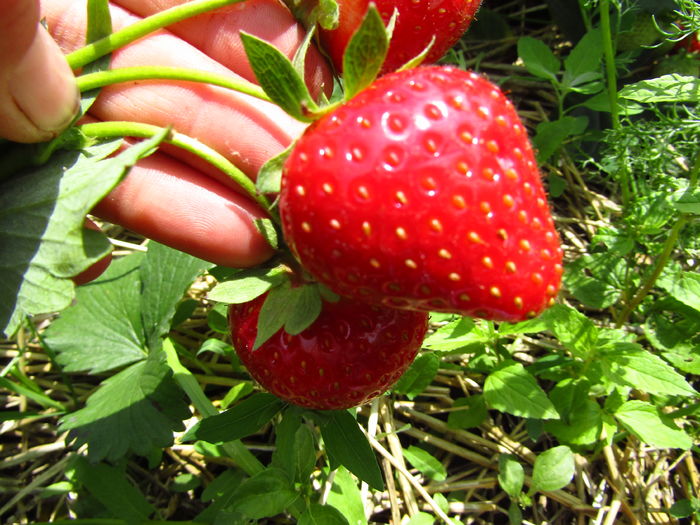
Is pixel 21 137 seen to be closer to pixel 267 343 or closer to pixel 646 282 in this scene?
pixel 267 343

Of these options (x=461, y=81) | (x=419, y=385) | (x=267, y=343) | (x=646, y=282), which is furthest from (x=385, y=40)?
(x=646, y=282)

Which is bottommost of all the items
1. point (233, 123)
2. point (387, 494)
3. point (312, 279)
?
point (387, 494)

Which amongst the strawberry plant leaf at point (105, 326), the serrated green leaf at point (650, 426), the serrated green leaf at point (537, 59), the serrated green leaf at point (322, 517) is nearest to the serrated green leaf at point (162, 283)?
the strawberry plant leaf at point (105, 326)

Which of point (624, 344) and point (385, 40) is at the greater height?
point (385, 40)

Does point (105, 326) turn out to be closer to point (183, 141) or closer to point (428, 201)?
point (183, 141)

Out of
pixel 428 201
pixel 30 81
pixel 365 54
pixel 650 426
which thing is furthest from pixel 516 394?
pixel 30 81

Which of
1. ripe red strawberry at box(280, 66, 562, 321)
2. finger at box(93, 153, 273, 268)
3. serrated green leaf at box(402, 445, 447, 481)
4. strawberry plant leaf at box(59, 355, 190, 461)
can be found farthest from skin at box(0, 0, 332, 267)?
serrated green leaf at box(402, 445, 447, 481)
